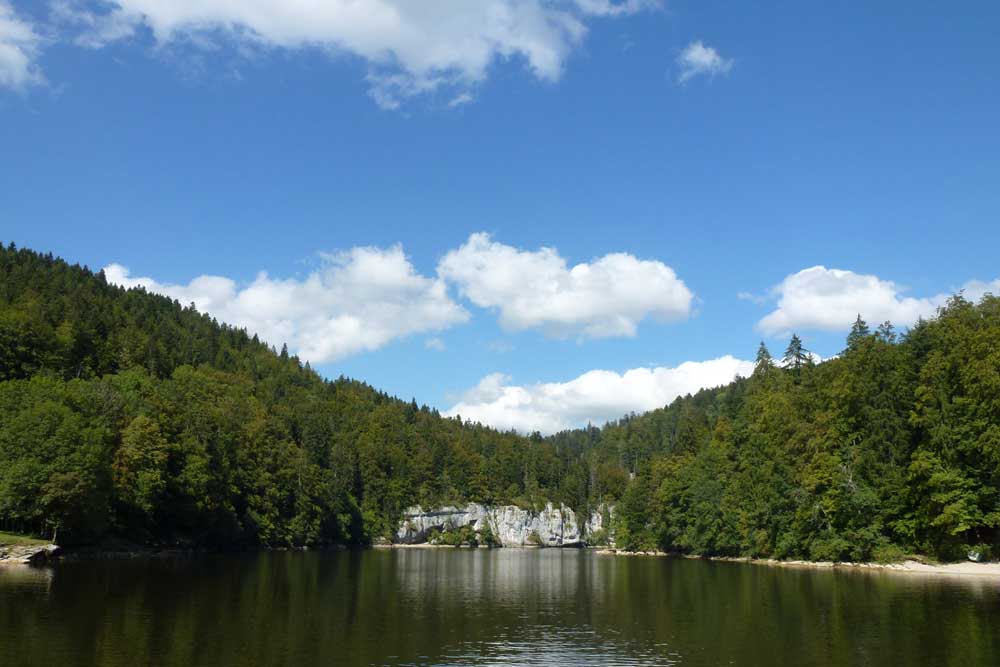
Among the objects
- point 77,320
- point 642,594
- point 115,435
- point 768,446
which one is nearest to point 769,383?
point 768,446

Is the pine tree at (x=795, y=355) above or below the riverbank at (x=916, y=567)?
above

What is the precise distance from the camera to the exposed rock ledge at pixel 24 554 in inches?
2731

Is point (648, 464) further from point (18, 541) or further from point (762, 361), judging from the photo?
point (18, 541)

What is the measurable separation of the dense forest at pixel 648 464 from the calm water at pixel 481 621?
12.3m

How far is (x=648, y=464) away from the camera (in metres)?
155

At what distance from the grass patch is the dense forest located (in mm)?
1862

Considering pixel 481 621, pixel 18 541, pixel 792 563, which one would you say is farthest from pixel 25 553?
pixel 792 563

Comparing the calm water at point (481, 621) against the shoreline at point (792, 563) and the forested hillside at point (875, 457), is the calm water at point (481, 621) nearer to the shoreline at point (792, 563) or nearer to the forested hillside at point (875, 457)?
the shoreline at point (792, 563)

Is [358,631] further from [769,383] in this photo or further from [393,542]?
[393,542]

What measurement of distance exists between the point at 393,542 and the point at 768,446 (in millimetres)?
117017

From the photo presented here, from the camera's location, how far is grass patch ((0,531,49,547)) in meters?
71.4

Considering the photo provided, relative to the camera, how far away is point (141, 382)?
11769cm

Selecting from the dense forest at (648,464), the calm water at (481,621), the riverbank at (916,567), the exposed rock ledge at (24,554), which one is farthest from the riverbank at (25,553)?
the riverbank at (916,567)

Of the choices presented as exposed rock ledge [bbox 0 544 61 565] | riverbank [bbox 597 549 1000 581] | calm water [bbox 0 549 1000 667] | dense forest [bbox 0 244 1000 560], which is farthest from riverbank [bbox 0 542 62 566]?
riverbank [bbox 597 549 1000 581]
